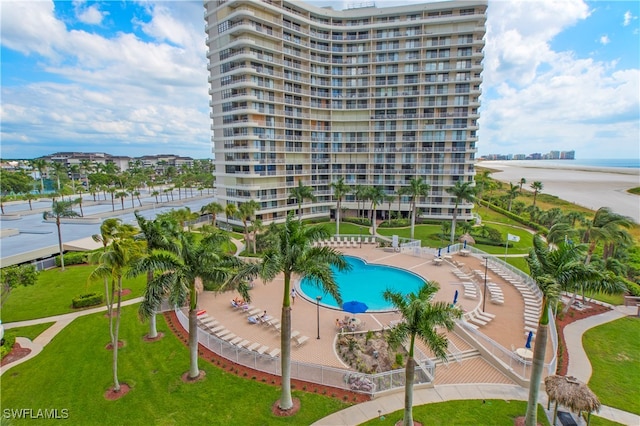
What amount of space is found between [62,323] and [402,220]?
4888cm

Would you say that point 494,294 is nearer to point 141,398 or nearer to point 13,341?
point 141,398

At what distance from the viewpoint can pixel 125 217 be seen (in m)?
69.6

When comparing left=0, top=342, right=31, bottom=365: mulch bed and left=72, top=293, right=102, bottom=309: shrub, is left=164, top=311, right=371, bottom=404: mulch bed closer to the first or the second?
left=0, top=342, right=31, bottom=365: mulch bed

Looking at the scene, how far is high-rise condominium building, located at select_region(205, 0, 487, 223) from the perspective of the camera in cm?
5197

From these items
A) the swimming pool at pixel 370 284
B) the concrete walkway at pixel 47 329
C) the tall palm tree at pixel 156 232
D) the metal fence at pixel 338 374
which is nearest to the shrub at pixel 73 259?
the concrete walkway at pixel 47 329

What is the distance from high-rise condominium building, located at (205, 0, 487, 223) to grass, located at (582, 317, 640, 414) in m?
32.8

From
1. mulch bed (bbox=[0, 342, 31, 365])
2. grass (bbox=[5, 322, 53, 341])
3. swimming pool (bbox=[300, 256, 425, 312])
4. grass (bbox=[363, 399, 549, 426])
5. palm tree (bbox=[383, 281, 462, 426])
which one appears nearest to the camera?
palm tree (bbox=[383, 281, 462, 426])

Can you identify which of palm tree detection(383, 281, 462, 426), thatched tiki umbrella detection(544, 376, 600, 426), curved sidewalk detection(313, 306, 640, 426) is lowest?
curved sidewalk detection(313, 306, 640, 426)

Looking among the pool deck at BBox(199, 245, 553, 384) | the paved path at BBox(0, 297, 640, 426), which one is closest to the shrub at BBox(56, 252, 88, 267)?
the paved path at BBox(0, 297, 640, 426)

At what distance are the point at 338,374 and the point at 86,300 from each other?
2339 centimetres

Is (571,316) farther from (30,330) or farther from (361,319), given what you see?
(30,330)

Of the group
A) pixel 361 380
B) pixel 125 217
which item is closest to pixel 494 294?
pixel 361 380

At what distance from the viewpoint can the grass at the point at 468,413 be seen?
1440cm

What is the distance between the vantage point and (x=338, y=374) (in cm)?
1650
